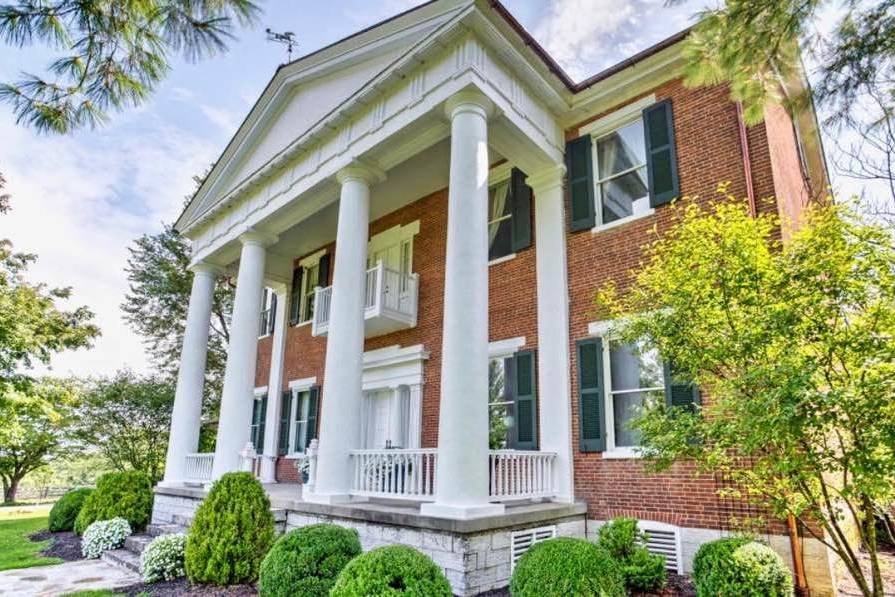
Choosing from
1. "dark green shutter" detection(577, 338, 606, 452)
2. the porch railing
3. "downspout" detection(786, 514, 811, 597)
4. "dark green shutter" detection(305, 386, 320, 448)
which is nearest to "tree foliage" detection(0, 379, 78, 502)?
the porch railing

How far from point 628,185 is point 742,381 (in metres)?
5.43

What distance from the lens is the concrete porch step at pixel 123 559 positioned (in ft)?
27.6

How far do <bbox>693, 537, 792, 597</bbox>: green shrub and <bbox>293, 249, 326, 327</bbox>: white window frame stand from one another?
1193cm

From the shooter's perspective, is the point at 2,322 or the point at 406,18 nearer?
the point at 406,18

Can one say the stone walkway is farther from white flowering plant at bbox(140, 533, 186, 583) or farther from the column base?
the column base

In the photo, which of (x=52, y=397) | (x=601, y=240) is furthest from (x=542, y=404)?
(x=52, y=397)

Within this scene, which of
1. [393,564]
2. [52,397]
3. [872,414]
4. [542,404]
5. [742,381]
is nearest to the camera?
[872,414]

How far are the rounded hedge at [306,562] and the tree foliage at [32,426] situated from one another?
11628 millimetres

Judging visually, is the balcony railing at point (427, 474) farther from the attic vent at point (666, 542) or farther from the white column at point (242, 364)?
the white column at point (242, 364)

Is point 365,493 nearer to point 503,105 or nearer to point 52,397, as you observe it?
point 503,105

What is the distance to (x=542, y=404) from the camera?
8844 millimetres

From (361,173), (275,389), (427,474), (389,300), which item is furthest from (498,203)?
(275,389)

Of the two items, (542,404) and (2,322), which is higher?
(2,322)

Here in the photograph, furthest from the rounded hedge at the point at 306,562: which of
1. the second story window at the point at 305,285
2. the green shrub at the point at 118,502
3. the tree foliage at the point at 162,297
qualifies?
the tree foliage at the point at 162,297
